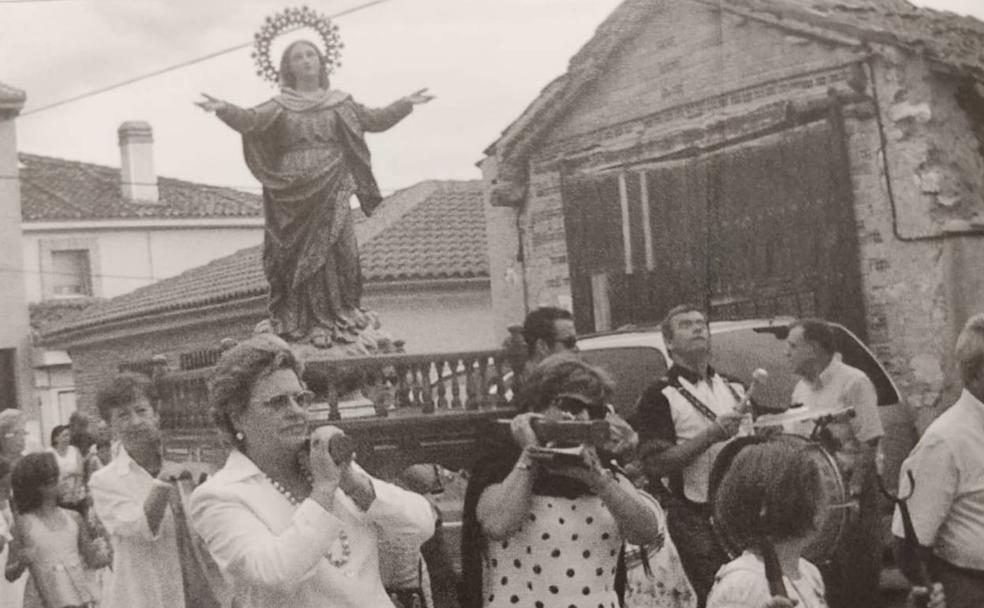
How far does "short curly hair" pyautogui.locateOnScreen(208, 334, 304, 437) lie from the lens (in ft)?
13.7

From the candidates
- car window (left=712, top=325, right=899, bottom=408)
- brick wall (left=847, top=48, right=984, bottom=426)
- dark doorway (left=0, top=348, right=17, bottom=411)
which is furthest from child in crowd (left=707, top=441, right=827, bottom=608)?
dark doorway (left=0, top=348, right=17, bottom=411)

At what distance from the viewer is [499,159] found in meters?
16.4

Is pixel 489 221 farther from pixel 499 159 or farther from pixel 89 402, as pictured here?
pixel 89 402

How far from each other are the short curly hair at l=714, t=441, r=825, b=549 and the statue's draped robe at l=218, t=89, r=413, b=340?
5020 millimetres

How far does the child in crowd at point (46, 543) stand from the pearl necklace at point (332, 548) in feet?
12.3

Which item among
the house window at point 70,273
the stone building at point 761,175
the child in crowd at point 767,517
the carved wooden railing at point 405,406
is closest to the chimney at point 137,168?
the house window at point 70,273

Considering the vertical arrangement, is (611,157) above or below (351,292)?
above

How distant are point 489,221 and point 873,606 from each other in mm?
8823

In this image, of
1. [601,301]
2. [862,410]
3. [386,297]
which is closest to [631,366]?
[862,410]

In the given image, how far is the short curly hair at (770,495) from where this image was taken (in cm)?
364

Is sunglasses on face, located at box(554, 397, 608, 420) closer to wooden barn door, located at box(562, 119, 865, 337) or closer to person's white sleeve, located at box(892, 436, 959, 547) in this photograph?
person's white sleeve, located at box(892, 436, 959, 547)

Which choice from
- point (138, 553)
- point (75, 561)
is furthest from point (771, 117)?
point (138, 553)

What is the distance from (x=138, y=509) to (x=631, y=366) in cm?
385

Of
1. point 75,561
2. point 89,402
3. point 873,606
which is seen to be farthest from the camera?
point 89,402
